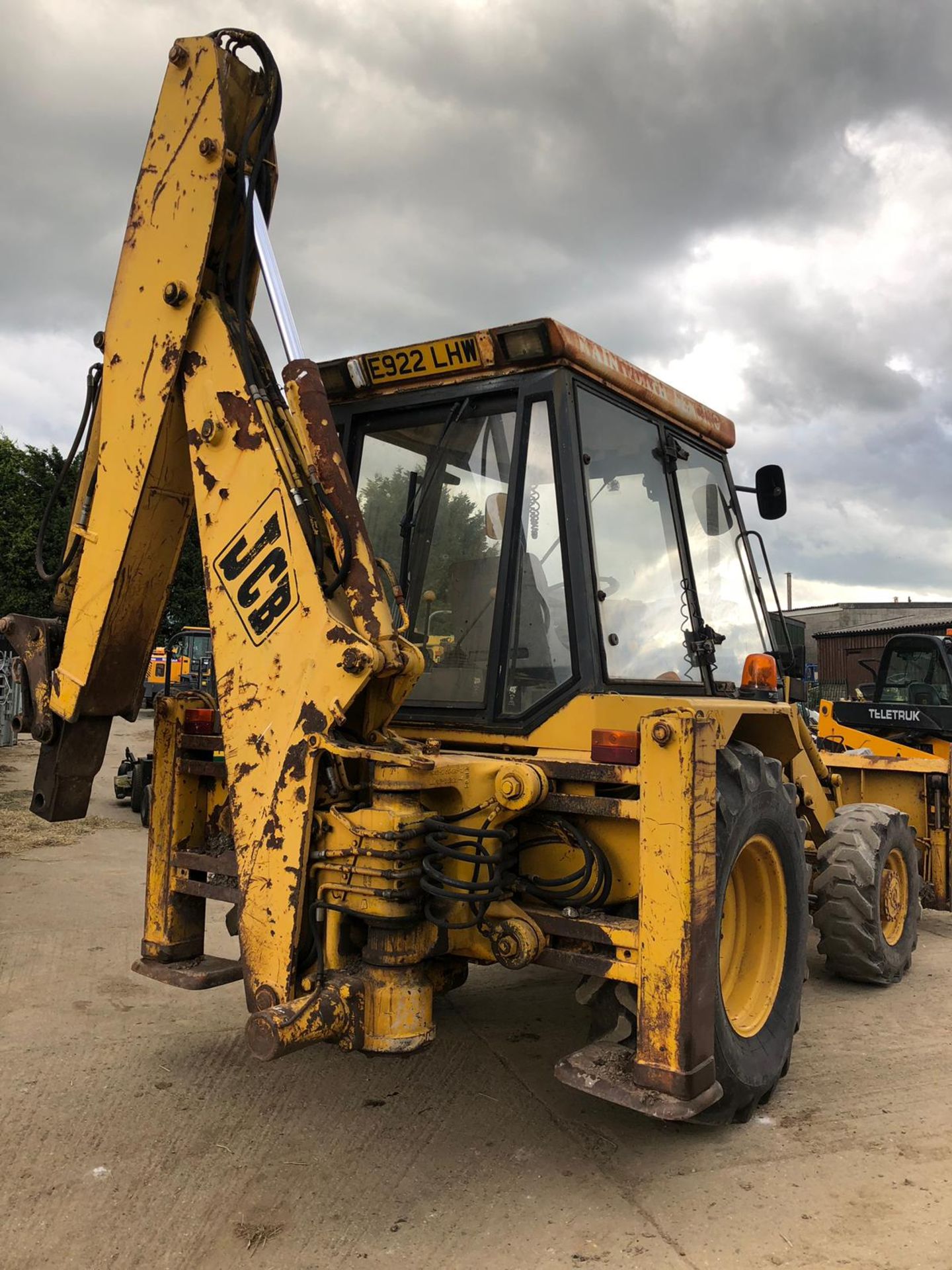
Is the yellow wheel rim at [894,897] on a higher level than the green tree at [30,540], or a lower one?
lower

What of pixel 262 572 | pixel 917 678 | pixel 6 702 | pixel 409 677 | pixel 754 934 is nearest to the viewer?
pixel 409 677

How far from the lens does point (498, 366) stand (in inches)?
144

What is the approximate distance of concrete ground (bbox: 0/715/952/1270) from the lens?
2682 mm

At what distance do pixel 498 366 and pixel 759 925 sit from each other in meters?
2.31

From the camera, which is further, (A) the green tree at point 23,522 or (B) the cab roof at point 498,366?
(A) the green tree at point 23,522

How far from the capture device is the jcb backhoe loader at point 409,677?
289 centimetres

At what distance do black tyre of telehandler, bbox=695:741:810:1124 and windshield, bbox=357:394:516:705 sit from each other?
98 cm

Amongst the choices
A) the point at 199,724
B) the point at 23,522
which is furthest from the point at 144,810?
the point at 23,522

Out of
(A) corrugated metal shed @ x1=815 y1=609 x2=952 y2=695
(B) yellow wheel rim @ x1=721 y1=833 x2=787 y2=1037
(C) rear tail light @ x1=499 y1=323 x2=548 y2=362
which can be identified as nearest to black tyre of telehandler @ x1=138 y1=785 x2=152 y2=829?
(B) yellow wheel rim @ x1=721 y1=833 x2=787 y2=1037

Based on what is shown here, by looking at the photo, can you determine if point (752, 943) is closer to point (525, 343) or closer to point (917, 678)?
point (525, 343)

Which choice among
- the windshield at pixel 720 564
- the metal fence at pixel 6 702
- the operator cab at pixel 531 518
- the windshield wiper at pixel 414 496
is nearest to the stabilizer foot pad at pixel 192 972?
the operator cab at pixel 531 518

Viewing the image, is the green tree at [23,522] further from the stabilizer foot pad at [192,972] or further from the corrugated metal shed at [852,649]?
the corrugated metal shed at [852,649]

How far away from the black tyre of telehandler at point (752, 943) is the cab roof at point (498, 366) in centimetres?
148

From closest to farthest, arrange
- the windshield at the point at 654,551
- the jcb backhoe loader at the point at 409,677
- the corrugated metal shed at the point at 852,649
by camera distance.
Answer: the jcb backhoe loader at the point at 409,677, the windshield at the point at 654,551, the corrugated metal shed at the point at 852,649
